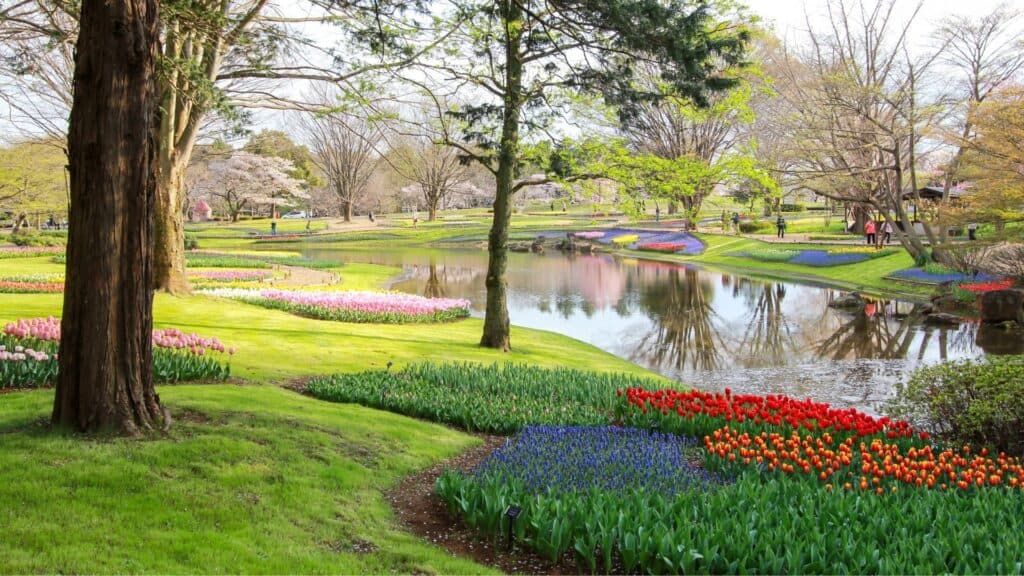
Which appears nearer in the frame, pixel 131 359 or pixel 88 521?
pixel 88 521

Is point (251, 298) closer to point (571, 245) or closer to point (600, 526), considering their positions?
point (600, 526)

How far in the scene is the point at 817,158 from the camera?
30.3 metres

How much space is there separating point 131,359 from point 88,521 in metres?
1.80

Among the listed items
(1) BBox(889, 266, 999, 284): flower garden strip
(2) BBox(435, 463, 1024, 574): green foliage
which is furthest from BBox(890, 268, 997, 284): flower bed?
(2) BBox(435, 463, 1024, 574): green foliage

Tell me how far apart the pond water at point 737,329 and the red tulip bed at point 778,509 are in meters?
5.54

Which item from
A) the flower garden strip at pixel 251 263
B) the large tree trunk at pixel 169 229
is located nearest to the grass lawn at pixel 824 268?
the flower garden strip at pixel 251 263

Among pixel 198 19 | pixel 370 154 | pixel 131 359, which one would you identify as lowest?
pixel 131 359

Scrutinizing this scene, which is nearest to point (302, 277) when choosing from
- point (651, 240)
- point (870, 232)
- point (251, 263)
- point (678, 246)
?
point (251, 263)

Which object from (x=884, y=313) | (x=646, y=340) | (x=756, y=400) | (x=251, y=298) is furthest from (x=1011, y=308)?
(x=251, y=298)

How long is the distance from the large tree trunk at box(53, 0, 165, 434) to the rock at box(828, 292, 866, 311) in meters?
22.2

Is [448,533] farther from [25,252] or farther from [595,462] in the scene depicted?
[25,252]

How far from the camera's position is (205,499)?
4.87 m

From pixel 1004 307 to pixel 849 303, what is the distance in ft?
15.7

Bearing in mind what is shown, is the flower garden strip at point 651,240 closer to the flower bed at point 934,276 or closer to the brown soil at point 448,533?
the flower bed at point 934,276
